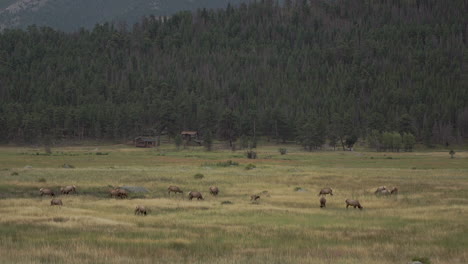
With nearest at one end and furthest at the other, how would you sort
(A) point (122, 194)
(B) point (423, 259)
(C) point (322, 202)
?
1. (B) point (423, 259)
2. (C) point (322, 202)
3. (A) point (122, 194)

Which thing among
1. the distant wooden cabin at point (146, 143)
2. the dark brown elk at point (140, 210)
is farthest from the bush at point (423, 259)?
the distant wooden cabin at point (146, 143)

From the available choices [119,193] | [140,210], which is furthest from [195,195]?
[140,210]

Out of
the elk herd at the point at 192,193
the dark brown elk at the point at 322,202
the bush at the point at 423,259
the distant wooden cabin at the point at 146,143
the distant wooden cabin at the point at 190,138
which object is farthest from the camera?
the distant wooden cabin at the point at 190,138

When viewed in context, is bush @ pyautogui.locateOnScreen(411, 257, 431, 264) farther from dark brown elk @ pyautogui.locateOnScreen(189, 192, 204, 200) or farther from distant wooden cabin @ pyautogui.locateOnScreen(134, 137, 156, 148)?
distant wooden cabin @ pyautogui.locateOnScreen(134, 137, 156, 148)

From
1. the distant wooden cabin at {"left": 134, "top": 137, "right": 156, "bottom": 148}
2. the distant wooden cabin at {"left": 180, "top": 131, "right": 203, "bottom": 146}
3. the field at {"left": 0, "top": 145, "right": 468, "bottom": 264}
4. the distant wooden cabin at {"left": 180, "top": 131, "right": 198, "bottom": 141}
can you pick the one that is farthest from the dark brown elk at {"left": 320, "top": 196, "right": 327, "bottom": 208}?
the distant wooden cabin at {"left": 180, "top": 131, "right": 198, "bottom": 141}

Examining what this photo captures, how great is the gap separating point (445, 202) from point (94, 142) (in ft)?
442

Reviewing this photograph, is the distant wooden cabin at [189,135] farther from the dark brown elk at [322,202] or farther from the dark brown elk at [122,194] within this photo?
the dark brown elk at [322,202]

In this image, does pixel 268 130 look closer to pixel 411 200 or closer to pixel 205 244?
pixel 411 200

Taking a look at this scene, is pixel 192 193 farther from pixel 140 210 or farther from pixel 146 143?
pixel 146 143

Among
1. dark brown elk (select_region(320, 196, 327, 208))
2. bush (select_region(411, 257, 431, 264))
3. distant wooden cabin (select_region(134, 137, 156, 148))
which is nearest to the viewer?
bush (select_region(411, 257, 431, 264))

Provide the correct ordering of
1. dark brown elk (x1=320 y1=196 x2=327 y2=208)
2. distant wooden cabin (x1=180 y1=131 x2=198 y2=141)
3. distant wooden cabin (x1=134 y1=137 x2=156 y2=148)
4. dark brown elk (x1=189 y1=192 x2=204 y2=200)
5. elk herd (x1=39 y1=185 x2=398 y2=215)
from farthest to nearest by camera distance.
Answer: distant wooden cabin (x1=180 y1=131 x2=198 y2=141) → distant wooden cabin (x1=134 y1=137 x2=156 y2=148) → dark brown elk (x1=189 y1=192 x2=204 y2=200) → dark brown elk (x1=320 y1=196 x2=327 y2=208) → elk herd (x1=39 y1=185 x2=398 y2=215)

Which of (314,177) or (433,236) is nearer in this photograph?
(433,236)

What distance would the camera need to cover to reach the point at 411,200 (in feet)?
131

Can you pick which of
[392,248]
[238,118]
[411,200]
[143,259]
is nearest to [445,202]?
[411,200]
